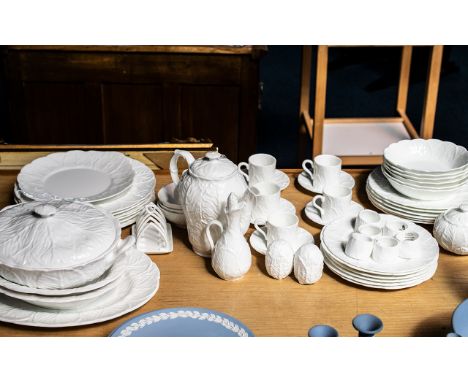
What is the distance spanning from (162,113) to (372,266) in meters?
1.62

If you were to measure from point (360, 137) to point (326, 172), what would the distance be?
3.07 feet

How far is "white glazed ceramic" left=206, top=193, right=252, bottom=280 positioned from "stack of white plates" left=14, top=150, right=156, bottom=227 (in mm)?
289

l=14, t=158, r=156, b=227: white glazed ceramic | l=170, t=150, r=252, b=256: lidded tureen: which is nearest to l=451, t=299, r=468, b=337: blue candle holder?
l=170, t=150, r=252, b=256: lidded tureen

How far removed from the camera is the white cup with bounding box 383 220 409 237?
1.46 m

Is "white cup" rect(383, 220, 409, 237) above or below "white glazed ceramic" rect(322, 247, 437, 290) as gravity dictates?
above

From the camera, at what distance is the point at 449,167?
1.72 m

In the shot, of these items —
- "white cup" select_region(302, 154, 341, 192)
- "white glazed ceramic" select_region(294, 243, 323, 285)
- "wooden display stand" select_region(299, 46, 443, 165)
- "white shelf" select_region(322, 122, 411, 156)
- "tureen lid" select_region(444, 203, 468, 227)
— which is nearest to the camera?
"white glazed ceramic" select_region(294, 243, 323, 285)

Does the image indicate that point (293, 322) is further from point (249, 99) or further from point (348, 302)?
point (249, 99)

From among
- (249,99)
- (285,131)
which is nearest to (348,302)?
(249,99)

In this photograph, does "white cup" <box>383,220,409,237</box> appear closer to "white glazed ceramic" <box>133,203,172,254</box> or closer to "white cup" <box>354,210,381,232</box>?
"white cup" <box>354,210,381,232</box>

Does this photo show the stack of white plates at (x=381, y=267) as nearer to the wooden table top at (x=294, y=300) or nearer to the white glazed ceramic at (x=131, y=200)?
the wooden table top at (x=294, y=300)

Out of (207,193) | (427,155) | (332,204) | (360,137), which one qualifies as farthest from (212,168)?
(360,137)

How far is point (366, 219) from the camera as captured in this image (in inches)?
58.0

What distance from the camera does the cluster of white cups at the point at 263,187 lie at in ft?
5.08
